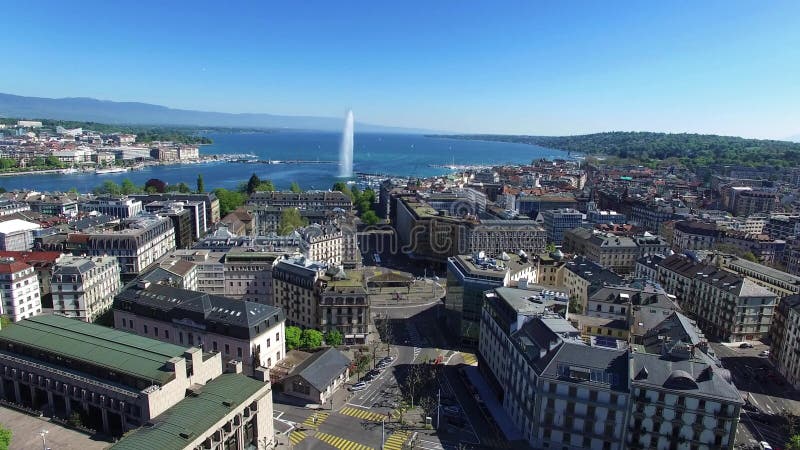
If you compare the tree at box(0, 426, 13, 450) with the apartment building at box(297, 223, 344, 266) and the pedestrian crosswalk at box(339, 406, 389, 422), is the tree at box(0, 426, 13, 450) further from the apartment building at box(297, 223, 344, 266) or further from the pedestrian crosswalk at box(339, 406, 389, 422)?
the apartment building at box(297, 223, 344, 266)

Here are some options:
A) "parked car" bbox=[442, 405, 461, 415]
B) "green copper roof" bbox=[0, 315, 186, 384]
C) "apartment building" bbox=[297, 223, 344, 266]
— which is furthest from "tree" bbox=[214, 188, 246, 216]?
"parked car" bbox=[442, 405, 461, 415]

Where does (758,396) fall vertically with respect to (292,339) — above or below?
below

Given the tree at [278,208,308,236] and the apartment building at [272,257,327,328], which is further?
the tree at [278,208,308,236]

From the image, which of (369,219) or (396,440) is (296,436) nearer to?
(396,440)

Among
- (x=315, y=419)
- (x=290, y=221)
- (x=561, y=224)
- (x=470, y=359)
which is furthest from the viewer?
(x=561, y=224)

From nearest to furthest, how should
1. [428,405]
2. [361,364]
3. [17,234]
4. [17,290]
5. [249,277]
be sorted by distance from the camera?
[428,405] → [361,364] → [17,290] → [249,277] → [17,234]

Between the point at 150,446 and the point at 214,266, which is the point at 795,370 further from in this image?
the point at 214,266

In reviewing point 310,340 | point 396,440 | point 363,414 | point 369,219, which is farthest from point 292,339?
point 369,219
